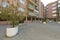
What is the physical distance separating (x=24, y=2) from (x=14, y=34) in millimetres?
34033

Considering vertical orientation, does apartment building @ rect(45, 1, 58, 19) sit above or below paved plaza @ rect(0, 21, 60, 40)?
above

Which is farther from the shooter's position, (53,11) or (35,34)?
(53,11)

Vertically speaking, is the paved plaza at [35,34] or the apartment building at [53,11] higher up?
the apartment building at [53,11]

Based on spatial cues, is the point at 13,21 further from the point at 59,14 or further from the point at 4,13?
the point at 59,14

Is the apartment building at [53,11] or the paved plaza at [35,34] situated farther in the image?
the apartment building at [53,11]

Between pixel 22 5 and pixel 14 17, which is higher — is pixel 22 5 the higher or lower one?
the higher one

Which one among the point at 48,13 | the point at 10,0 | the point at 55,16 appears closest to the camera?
the point at 10,0

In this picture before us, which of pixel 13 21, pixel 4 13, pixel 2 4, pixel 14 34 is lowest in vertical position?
pixel 14 34

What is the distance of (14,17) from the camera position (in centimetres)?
1658

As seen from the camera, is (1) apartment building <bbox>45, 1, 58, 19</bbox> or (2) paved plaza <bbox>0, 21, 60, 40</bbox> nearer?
(2) paved plaza <bbox>0, 21, 60, 40</bbox>

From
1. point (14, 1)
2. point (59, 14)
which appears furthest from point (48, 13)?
point (14, 1)

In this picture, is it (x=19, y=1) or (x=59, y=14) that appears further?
(x=59, y=14)

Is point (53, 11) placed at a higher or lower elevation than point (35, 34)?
higher

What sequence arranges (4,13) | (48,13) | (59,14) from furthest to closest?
1. (48,13)
2. (59,14)
3. (4,13)
